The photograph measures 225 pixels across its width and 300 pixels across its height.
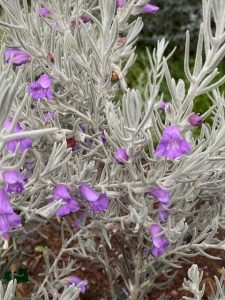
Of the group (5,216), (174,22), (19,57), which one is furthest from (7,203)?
(174,22)

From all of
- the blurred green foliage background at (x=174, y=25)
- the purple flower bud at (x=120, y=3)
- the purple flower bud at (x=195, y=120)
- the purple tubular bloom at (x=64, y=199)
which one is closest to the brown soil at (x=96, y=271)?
the purple tubular bloom at (x=64, y=199)

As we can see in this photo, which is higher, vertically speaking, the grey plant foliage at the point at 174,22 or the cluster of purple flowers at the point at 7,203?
the cluster of purple flowers at the point at 7,203

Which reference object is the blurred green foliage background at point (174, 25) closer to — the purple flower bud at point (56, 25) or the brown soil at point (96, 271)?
the brown soil at point (96, 271)

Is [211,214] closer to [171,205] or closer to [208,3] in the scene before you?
[171,205]

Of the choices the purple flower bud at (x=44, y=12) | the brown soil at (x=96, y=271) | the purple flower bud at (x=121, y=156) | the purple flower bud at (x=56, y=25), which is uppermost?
the purple flower bud at (x=44, y=12)

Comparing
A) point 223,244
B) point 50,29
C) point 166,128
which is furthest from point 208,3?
point 223,244

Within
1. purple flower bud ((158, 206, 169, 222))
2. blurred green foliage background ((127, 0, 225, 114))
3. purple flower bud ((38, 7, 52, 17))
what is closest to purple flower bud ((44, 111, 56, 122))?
purple flower bud ((38, 7, 52, 17))

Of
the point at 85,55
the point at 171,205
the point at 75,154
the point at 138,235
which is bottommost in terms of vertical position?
the point at 138,235
